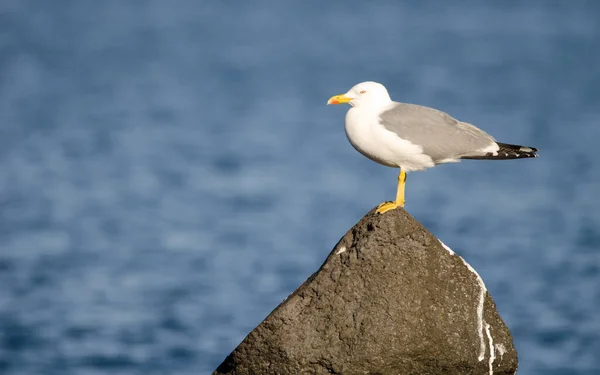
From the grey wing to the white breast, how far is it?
0.20 ft

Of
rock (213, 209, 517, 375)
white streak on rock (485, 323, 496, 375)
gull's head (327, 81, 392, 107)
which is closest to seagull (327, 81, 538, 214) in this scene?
gull's head (327, 81, 392, 107)

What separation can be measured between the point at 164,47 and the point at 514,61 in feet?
54.1

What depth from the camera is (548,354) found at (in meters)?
19.9

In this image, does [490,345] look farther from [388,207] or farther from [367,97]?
[367,97]

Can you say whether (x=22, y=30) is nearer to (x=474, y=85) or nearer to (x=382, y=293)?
(x=474, y=85)

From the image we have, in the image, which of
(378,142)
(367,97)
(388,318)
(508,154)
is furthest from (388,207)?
(508,154)

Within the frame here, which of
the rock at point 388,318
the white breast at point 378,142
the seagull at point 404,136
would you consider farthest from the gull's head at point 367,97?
the rock at point 388,318

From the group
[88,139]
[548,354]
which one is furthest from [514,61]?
[548,354]

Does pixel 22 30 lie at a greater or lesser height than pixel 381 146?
greater

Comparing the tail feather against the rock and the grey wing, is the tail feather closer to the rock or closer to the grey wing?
the grey wing

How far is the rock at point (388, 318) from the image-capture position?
391 inches

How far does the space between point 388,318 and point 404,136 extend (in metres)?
1.59

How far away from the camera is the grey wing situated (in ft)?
34.3

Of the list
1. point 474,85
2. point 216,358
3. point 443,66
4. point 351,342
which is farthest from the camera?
point 443,66
